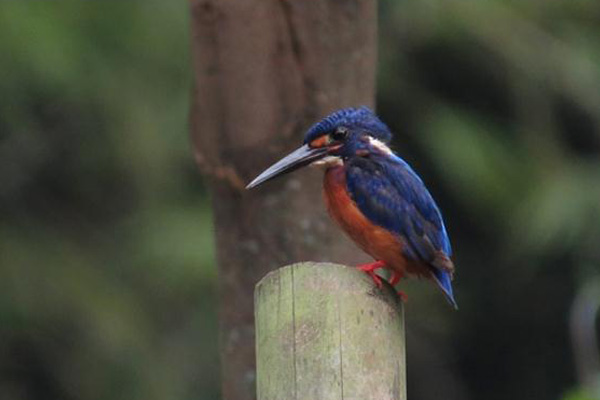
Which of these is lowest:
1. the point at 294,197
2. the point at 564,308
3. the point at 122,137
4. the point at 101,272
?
the point at 564,308

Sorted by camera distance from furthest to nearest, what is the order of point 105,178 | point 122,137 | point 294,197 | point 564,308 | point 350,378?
point 564,308 → point 105,178 → point 122,137 → point 294,197 → point 350,378

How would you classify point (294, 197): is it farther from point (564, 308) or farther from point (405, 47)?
point (564, 308)

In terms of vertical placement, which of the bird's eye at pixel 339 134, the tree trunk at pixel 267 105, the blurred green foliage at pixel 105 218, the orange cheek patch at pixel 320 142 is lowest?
the blurred green foliage at pixel 105 218

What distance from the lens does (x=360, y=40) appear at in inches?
217

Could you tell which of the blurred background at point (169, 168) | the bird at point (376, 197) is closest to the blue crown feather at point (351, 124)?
the bird at point (376, 197)

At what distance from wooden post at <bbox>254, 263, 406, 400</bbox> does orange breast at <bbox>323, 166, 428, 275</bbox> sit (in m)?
0.81

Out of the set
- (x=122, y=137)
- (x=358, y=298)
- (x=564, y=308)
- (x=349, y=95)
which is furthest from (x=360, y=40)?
(x=564, y=308)

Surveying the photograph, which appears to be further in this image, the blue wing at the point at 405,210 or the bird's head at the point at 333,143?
the bird's head at the point at 333,143

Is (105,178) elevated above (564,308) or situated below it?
above

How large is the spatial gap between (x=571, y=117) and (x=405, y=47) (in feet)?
3.66

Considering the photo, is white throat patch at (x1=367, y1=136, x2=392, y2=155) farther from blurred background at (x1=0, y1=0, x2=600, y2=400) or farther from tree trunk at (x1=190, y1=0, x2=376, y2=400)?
blurred background at (x1=0, y1=0, x2=600, y2=400)

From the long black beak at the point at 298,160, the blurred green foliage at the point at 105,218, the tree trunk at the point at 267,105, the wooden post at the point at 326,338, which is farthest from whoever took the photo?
the blurred green foliage at the point at 105,218

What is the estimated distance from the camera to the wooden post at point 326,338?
342cm

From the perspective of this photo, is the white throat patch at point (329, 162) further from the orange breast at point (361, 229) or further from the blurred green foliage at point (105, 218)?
the blurred green foliage at point (105, 218)
